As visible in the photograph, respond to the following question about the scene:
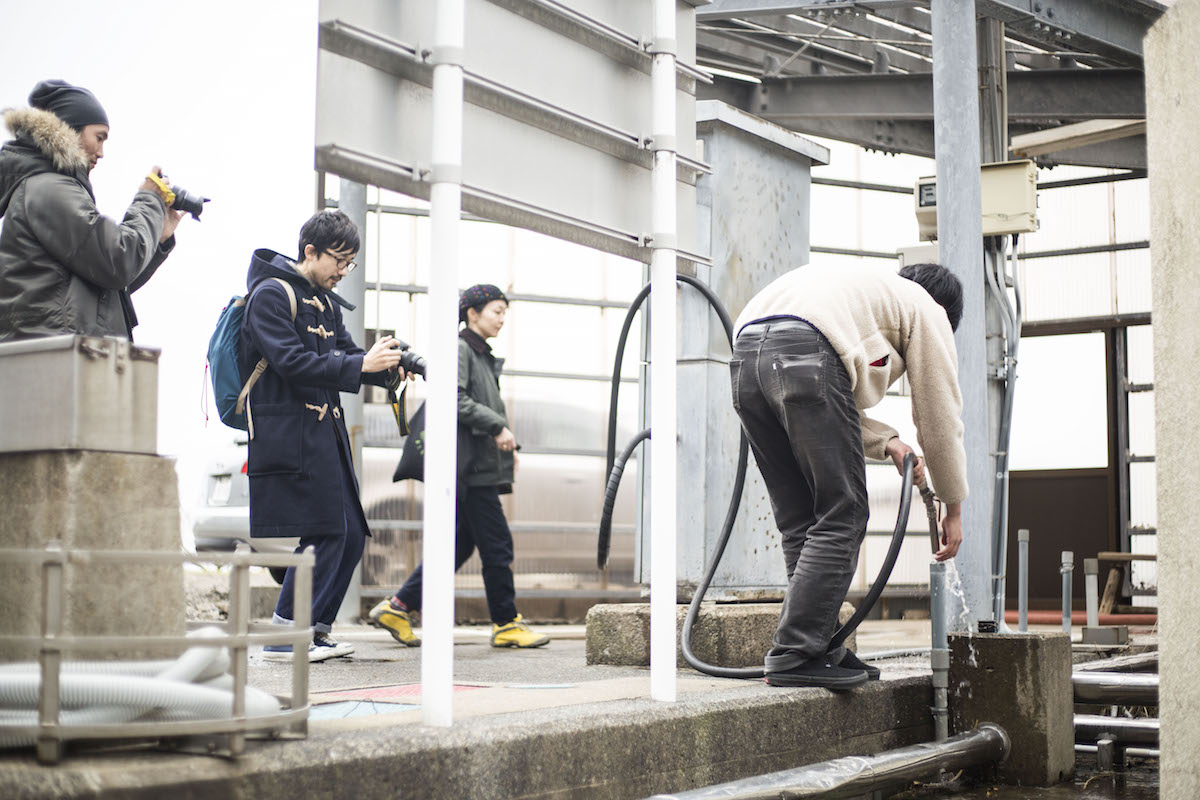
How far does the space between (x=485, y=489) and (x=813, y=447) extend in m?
2.82

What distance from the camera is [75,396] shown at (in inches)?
91.8

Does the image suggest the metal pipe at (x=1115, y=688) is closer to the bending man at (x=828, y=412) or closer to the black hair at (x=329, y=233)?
the bending man at (x=828, y=412)

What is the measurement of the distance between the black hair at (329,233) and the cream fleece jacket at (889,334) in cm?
163

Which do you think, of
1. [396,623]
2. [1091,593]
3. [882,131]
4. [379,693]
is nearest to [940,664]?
[379,693]

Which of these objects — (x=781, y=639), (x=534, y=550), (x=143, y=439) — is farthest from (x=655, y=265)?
(x=534, y=550)

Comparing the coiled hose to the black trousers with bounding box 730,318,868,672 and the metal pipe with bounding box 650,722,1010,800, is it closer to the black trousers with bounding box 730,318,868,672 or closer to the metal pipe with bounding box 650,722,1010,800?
the black trousers with bounding box 730,318,868,672

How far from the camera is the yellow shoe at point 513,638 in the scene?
632 cm

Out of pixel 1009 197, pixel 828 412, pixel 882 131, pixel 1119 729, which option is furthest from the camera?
pixel 882 131

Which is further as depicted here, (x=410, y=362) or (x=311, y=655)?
(x=311, y=655)

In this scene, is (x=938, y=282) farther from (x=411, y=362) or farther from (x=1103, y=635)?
(x=1103, y=635)

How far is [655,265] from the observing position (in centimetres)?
361

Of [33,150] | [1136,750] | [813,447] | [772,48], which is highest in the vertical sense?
[772,48]

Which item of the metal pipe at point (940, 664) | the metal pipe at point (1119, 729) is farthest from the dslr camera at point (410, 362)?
the metal pipe at point (1119, 729)

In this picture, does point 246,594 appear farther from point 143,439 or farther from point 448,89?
point 448,89
